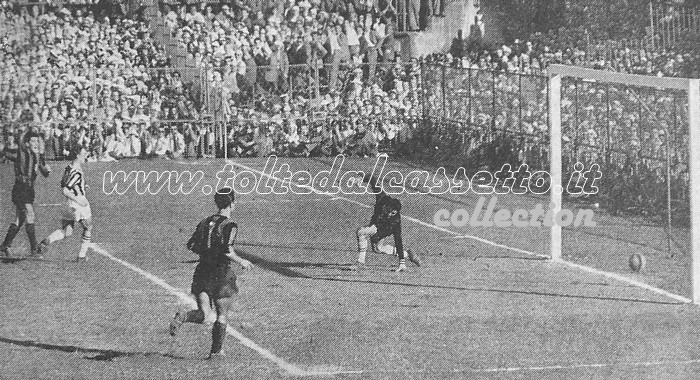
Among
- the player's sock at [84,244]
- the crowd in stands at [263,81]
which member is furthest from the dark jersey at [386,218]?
the crowd in stands at [263,81]

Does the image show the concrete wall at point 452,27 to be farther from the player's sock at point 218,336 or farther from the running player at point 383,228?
the player's sock at point 218,336

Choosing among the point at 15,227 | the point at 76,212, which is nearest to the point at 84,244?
the point at 76,212

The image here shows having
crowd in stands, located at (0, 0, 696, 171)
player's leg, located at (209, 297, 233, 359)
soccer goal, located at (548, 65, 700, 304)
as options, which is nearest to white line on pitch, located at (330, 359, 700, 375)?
player's leg, located at (209, 297, 233, 359)

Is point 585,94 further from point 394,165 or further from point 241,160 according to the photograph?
point 241,160

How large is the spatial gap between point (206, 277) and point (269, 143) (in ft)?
68.0

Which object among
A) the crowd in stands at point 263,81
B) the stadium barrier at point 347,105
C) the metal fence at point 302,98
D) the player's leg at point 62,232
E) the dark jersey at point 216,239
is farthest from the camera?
the crowd in stands at point 263,81

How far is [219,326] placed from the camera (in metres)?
12.0

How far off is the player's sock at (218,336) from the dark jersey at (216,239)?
664mm

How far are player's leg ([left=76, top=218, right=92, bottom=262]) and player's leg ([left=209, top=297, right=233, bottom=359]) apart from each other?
670 cm

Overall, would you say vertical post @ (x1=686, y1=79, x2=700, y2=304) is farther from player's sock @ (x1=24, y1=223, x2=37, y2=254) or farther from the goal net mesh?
player's sock @ (x1=24, y1=223, x2=37, y2=254)

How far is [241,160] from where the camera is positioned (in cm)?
3183

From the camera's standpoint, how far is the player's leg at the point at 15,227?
18.9 meters

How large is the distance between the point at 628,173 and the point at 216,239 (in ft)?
47.0

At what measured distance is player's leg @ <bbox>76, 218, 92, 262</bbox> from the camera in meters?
18.3
